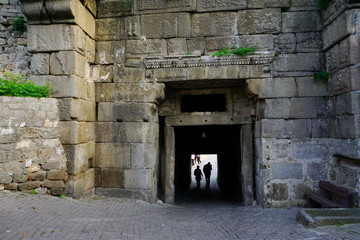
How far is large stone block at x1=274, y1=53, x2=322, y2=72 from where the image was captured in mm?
5367

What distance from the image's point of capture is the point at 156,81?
5.65 meters

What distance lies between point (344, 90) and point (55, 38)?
230 inches

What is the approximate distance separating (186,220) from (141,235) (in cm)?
117

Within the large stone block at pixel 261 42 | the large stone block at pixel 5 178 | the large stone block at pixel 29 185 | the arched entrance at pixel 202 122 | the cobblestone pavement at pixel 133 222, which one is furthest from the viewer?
the arched entrance at pixel 202 122

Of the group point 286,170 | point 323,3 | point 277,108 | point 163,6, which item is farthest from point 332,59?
point 163,6

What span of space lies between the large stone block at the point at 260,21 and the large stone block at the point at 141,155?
11.0ft

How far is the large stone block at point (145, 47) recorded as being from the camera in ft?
18.6

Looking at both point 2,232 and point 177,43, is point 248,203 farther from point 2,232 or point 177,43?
point 2,232

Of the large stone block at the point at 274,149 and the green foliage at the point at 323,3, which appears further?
the large stone block at the point at 274,149

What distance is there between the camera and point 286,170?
5.34m

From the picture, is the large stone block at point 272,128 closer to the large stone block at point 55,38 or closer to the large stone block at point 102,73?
the large stone block at point 102,73

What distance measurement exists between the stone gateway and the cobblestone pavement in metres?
0.60

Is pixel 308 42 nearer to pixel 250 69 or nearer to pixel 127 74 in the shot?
pixel 250 69

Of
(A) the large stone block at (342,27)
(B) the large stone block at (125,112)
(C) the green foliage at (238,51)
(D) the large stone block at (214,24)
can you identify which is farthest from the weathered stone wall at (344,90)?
(B) the large stone block at (125,112)
